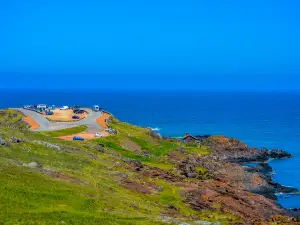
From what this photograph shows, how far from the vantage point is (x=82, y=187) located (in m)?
50.1

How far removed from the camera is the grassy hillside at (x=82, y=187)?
131 ft

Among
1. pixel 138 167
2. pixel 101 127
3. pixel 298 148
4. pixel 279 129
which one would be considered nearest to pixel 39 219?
pixel 138 167

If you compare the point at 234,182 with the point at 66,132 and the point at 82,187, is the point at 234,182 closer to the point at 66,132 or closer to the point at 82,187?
the point at 82,187

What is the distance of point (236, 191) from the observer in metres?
68.5

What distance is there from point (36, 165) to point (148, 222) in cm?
2079

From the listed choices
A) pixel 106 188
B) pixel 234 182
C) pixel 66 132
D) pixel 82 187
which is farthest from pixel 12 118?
pixel 82 187

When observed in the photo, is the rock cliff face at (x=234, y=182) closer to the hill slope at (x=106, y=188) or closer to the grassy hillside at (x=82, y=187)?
the hill slope at (x=106, y=188)

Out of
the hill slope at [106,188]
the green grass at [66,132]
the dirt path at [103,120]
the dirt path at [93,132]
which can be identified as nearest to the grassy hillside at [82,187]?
the hill slope at [106,188]

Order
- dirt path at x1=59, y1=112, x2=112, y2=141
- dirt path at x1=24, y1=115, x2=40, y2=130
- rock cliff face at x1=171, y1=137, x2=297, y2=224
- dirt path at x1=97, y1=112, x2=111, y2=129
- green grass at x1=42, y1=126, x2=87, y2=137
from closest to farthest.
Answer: rock cliff face at x1=171, y1=137, x2=297, y2=224
dirt path at x1=59, y1=112, x2=112, y2=141
green grass at x1=42, y1=126, x2=87, y2=137
dirt path at x1=24, y1=115, x2=40, y2=130
dirt path at x1=97, y1=112, x2=111, y2=129

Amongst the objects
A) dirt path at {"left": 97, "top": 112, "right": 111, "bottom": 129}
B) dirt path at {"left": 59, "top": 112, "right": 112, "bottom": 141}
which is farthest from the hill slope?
dirt path at {"left": 97, "top": 112, "right": 111, "bottom": 129}

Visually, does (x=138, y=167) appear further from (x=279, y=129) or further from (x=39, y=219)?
(x=279, y=129)

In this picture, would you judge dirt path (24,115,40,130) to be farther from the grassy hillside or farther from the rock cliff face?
the rock cliff face

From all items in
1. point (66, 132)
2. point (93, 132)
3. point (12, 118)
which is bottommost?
point (66, 132)

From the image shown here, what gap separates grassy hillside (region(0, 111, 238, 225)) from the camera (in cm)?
3978
